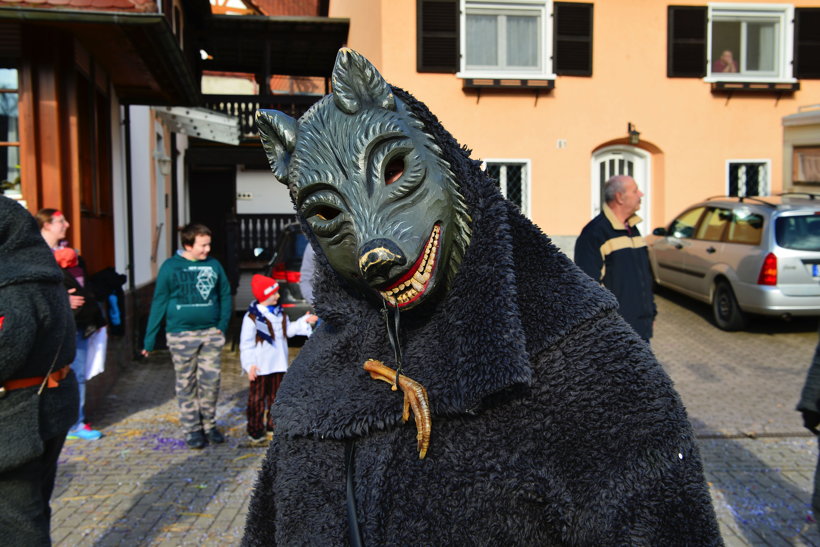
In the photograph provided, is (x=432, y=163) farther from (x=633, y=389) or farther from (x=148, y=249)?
(x=148, y=249)

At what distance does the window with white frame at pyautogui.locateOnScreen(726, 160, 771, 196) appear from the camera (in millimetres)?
14547

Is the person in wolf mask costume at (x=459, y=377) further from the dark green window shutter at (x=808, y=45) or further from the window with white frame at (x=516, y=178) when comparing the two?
the dark green window shutter at (x=808, y=45)

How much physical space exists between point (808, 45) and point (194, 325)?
→ 14.0 meters

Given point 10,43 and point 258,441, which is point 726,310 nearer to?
point 258,441

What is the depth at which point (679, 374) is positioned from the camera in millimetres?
8195

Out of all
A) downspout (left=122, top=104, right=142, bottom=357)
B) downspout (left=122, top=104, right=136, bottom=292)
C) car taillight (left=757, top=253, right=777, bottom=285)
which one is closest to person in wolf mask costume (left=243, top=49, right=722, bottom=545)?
downspout (left=122, top=104, right=142, bottom=357)

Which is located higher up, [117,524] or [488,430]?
[488,430]

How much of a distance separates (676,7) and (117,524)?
1371cm

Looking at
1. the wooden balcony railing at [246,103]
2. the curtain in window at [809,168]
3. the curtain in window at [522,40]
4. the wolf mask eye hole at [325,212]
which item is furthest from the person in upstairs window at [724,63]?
the wolf mask eye hole at [325,212]

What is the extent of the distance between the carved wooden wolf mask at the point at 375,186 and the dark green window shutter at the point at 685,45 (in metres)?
14.5

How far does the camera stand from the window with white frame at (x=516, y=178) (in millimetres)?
14031

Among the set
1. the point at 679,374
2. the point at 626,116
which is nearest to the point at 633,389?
the point at 679,374

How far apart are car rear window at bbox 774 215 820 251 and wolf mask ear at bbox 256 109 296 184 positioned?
31.6 feet

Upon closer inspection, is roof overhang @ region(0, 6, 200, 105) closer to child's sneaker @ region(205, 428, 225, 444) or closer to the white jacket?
the white jacket
